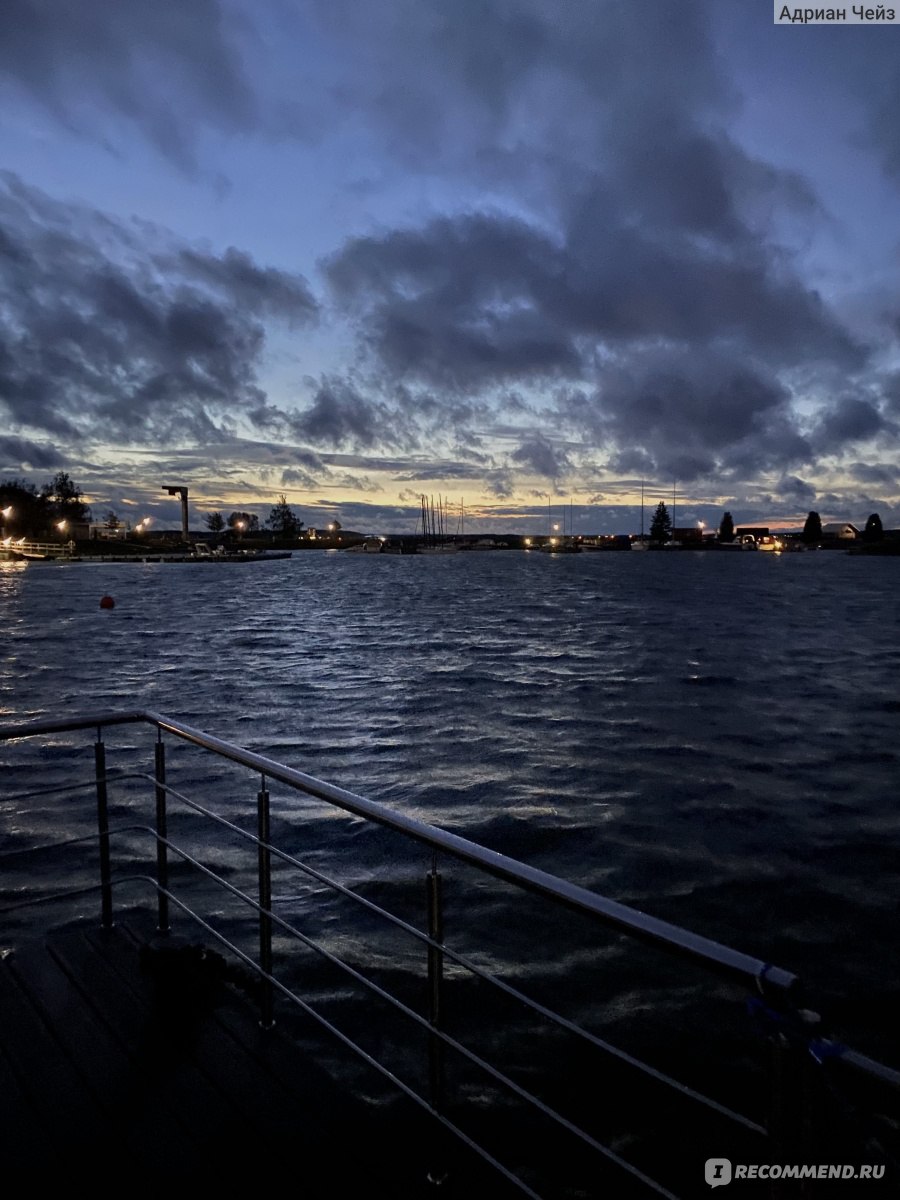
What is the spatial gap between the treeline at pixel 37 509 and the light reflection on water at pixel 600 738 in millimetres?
121567

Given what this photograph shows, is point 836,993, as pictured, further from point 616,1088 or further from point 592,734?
point 592,734

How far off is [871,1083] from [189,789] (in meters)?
12.0

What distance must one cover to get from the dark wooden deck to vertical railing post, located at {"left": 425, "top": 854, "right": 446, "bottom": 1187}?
7 centimetres

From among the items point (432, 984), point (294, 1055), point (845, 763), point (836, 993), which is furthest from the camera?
point (845, 763)

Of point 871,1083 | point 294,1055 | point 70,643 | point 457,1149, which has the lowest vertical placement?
point 70,643

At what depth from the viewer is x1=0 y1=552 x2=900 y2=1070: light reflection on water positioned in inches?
349

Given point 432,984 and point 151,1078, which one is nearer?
point 432,984

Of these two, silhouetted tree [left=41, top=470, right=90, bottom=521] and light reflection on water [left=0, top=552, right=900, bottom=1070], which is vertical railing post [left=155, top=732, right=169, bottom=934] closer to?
light reflection on water [left=0, top=552, right=900, bottom=1070]

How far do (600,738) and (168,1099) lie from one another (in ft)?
46.7

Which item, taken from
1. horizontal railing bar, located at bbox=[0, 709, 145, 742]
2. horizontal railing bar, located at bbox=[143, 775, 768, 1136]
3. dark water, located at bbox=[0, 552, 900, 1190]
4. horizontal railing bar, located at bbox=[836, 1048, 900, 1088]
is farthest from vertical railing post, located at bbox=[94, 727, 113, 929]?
horizontal railing bar, located at bbox=[836, 1048, 900, 1088]

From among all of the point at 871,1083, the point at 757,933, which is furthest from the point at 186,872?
the point at 871,1083

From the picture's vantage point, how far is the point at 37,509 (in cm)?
15825

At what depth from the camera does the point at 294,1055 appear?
3377mm

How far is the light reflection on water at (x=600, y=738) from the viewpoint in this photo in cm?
886
